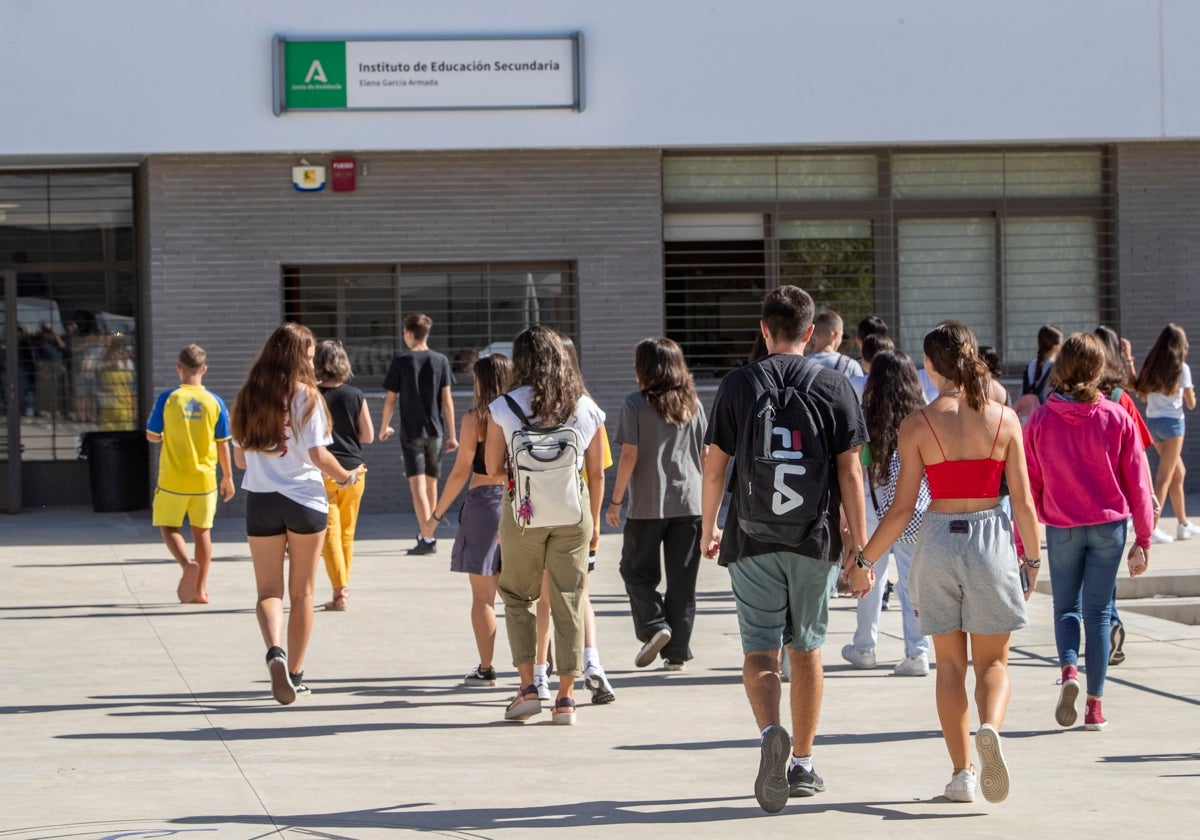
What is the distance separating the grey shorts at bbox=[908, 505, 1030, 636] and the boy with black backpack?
0.79ft

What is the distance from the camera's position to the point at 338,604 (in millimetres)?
10844

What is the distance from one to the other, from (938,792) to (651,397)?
10.1 feet

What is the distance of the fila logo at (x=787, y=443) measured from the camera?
591 cm

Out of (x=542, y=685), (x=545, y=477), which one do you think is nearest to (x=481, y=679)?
(x=542, y=685)

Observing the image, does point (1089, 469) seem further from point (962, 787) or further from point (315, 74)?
point (315, 74)

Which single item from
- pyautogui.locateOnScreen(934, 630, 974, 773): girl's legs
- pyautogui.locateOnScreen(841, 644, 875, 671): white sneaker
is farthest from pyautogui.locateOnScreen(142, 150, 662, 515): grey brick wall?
pyautogui.locateOnScreen(934, 630, 974, 773): girl's legs

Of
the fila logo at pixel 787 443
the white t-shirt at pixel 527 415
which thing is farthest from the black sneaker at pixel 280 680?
the fila logo at pixel 787 443

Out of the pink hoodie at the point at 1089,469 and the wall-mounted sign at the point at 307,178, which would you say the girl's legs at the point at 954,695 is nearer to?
the pink hoodie at the point at 1089,469

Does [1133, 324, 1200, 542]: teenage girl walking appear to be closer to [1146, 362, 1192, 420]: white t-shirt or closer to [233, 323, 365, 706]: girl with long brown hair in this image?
[1146, 362, 1192, 420]: white t-shirt

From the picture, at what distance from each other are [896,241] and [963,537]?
1154 centimetres

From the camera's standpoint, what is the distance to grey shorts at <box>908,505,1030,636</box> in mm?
5844

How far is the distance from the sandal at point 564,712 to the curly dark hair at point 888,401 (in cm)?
213

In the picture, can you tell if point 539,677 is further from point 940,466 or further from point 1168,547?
point 1168,547

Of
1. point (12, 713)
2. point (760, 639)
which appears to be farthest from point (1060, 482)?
point (12, 713)
